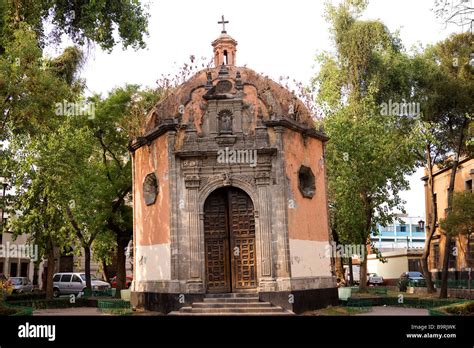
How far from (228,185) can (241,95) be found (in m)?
3.36

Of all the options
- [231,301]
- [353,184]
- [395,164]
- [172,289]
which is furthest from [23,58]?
[395,164]

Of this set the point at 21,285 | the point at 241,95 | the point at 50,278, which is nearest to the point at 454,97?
the point at 241,95

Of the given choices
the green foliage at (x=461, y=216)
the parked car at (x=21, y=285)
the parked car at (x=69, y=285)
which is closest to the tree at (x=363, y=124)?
the green foliage at (x=461, y=216)

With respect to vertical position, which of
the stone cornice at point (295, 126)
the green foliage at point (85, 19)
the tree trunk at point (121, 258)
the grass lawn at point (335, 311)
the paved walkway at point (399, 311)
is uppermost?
the green foliage at point (85, 19)

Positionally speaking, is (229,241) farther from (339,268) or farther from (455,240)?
(455,240)

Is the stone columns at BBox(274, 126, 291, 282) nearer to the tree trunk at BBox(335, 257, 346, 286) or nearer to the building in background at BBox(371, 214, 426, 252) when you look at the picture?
the tree trunk at BBox(335, 257, 346, 286)

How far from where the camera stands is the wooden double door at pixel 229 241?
19.6 meters

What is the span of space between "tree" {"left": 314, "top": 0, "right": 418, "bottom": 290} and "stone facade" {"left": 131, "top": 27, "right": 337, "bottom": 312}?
883cm

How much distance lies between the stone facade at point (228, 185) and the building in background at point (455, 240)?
14917 mm

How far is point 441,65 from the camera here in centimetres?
2934

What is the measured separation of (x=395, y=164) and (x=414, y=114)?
9.34 ft

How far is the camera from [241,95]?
20.7 meters

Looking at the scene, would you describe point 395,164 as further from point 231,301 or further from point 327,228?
point 231,301

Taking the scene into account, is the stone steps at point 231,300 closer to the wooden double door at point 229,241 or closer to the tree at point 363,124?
the wooden double door at point 229,241
